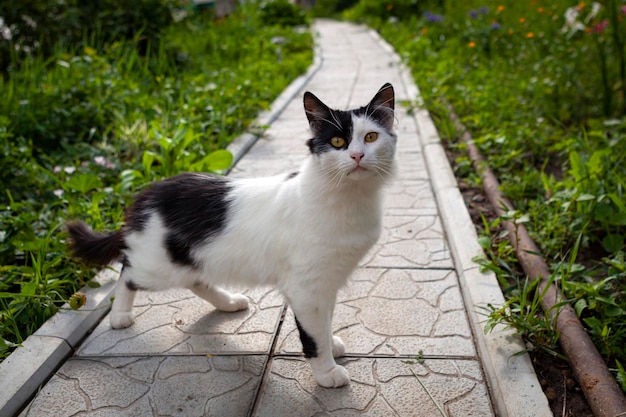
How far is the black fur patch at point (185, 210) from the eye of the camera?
2814mm

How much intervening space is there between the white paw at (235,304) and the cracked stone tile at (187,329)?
0.03 m

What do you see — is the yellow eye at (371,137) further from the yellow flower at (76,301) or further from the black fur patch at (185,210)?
the yellow flower at (76,301)

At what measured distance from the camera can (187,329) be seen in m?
3.20

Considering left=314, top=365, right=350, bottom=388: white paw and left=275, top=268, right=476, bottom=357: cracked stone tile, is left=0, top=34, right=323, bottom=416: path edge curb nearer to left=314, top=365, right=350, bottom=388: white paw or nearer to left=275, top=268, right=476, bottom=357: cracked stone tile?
left=275, top=268, right=476, bottom=357: cracked stone tile

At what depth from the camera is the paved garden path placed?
2582 mm

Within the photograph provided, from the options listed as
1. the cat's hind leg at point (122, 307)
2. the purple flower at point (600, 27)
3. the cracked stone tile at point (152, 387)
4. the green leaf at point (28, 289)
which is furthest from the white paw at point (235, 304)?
the purple flower at point (600, 27)

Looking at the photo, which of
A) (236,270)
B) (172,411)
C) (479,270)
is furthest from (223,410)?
(479,270)

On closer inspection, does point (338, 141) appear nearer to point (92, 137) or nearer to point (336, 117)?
point (336, 117)

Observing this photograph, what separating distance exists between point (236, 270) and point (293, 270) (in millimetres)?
352

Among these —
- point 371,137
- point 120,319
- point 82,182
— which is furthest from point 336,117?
point 82,182

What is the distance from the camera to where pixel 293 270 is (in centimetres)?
262

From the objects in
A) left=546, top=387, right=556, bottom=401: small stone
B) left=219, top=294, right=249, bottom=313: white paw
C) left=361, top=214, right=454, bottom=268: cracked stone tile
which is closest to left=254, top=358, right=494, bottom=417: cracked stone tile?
left=546, top=387, right=556, bottom=401: small stone

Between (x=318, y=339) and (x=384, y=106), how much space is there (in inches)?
46.0

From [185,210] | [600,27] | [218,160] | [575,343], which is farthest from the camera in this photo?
[600,27]
